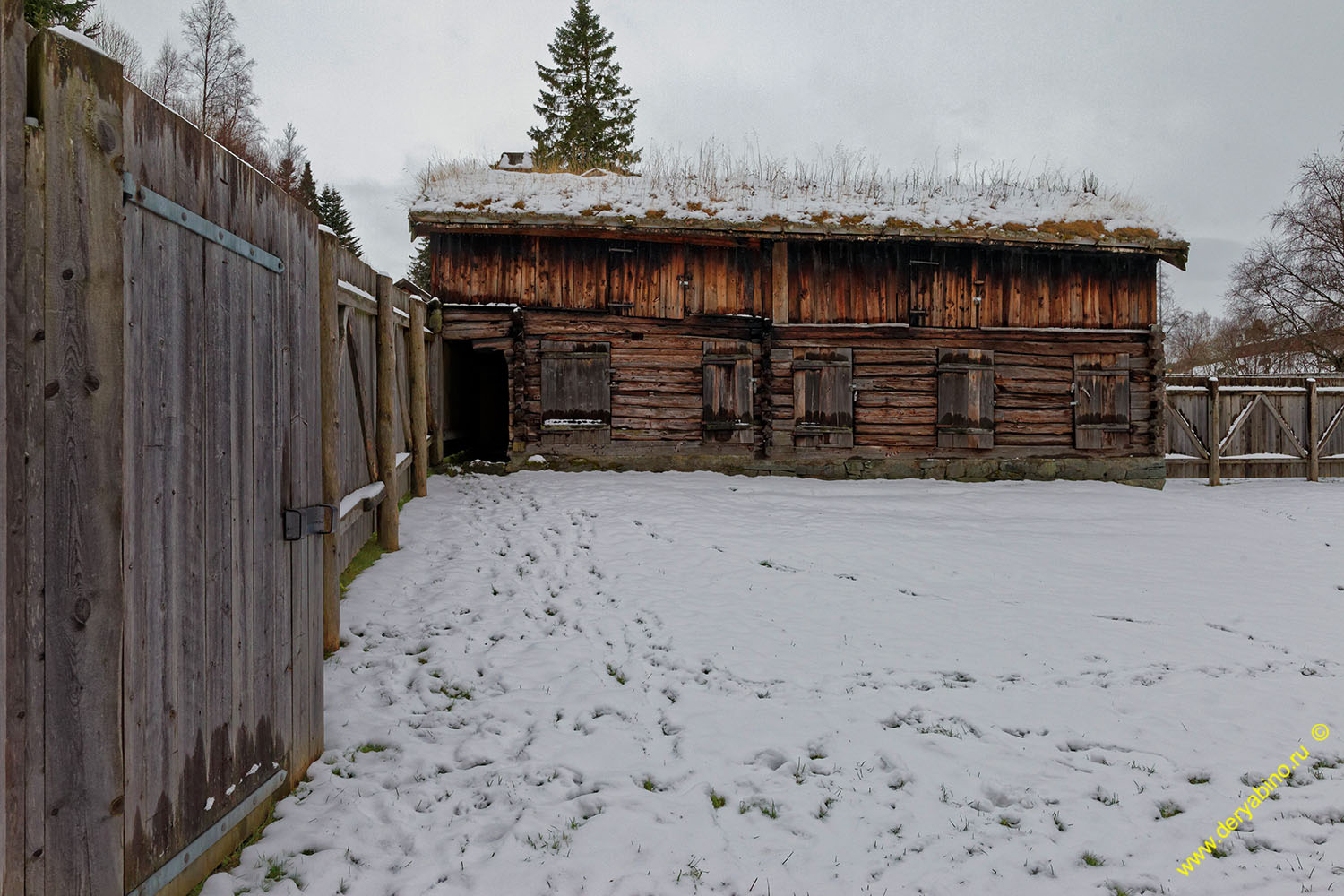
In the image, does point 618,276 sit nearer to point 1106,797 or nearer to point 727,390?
point 727,390

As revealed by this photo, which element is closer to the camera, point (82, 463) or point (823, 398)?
point (82, 463)

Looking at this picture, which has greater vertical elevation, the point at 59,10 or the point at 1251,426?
the point at 59,10

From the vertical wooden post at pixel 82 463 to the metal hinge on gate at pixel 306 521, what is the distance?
105 centimetres

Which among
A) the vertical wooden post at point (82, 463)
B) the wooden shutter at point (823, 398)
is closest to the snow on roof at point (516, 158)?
the wooden shutter at point (823, 398)

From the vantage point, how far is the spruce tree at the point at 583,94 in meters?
30.6

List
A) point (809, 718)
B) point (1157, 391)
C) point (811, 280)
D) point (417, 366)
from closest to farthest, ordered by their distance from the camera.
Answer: point (809, 718) → point (417, 366) → point (811, 280) → point (1157, 391)

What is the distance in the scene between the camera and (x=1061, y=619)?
5598mm

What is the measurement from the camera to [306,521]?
311cm

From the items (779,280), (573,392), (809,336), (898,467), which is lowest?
(898,467)

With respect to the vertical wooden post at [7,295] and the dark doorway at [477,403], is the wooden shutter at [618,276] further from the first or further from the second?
the vertical wooden post at [7,295]

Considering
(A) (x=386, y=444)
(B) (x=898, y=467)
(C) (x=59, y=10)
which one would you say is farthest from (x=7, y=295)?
(C) (x=59, y=10)

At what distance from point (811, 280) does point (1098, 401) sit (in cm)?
571

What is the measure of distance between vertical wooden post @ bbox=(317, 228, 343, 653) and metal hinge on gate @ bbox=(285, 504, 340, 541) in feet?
3.05

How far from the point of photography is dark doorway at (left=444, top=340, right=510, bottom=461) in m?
13.1
